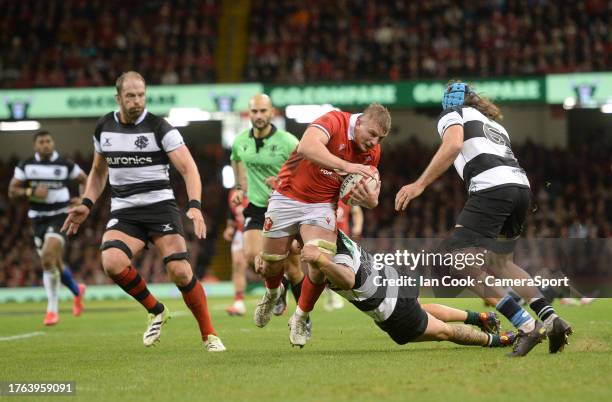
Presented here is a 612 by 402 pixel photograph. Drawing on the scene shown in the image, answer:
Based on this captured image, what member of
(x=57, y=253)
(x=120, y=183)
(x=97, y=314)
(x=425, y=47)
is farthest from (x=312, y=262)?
(x=425, y=47)

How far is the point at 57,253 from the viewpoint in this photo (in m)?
13.8

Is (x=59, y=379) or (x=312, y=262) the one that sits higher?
(x=312, y=262)

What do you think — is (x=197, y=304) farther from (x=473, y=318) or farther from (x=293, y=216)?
(x=473, y=318)

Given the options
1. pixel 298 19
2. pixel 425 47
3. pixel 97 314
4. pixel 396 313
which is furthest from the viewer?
pixel 298 19

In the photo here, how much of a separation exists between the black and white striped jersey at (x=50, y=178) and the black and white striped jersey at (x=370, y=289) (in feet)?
23.4

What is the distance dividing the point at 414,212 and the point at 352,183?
18.5m

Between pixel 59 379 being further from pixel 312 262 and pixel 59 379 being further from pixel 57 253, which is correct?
pixel 57 253

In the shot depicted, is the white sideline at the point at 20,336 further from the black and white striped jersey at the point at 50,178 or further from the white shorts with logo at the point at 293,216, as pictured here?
the white shorts with logo at the point at 293,216

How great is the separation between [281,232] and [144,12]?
2428 centimetres

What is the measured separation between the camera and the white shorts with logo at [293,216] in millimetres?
8180

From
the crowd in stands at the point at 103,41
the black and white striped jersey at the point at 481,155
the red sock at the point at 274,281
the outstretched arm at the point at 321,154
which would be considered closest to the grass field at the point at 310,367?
the red sock at the point at 274,281

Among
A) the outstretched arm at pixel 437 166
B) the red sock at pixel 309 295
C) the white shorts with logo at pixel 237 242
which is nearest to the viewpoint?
the outstretched arm at pixel 437 166

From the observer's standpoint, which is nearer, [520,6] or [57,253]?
[57,253]

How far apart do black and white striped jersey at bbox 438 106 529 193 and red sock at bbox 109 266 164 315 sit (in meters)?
2.89
